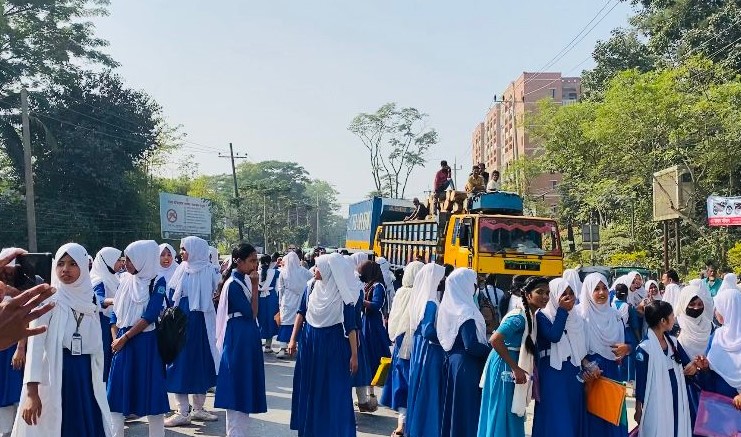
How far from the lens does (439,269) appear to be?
6.50 metres

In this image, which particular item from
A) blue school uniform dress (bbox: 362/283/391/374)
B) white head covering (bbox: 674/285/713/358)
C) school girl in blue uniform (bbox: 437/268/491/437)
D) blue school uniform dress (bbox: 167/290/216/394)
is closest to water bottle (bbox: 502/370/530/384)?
school girl in blue uniform (bbox: 437/268/491/437)

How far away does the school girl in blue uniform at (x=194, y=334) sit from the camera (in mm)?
7539

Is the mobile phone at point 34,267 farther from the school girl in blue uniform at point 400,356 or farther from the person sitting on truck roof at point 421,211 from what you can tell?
the person sitting on truck roof at point 421,211

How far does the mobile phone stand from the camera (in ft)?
14.9

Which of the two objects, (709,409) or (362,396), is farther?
(362,396)

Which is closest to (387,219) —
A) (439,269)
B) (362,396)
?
(362,396)

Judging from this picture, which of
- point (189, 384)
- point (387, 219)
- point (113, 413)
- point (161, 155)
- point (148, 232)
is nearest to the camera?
point (113, 413)

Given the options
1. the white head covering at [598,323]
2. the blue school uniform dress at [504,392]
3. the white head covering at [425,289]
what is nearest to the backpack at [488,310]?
the white head covering at [425,289]

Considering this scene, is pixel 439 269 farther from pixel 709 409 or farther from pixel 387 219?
pixel 387 219

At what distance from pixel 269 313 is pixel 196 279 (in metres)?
5.70

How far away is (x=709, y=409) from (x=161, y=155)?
46.0 m

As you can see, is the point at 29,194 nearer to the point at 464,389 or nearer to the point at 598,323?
the point at 464,389

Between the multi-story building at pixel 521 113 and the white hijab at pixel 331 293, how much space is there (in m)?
51.9

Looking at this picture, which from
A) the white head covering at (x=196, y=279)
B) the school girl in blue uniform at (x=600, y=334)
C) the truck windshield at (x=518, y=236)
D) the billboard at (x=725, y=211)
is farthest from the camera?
the billboard at (x=725, y=211)
